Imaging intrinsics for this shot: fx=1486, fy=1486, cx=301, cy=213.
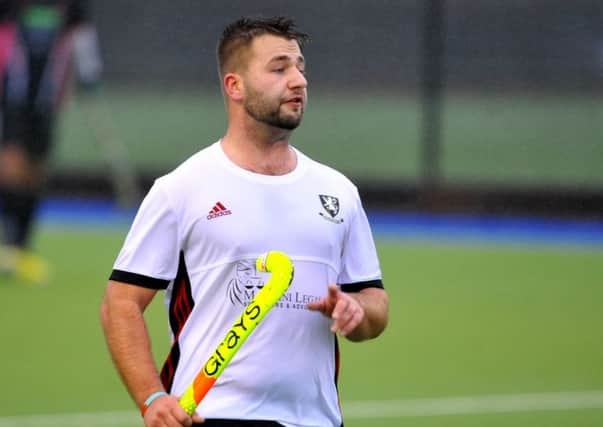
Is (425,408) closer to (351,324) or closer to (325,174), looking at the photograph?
(325,174)

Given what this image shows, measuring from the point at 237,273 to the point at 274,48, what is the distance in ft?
2.26

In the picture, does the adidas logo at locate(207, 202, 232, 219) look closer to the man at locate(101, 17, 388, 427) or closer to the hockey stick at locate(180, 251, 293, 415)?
the man at locate(101, 17, 388, 427)

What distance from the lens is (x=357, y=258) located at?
4.62 meters

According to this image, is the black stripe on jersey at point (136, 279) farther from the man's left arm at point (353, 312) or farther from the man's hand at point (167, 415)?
the man's left arm at point (353, 312)

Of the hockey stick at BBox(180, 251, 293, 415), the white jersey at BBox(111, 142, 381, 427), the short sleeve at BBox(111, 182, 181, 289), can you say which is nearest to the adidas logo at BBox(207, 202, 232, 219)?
the white jersey at BBox(111, 142, 381, 427)

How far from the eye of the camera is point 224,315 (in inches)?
171

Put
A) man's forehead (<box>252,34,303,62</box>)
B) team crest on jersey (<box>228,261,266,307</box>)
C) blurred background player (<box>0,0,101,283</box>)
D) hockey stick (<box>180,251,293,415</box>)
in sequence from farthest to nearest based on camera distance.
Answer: blurred background player (<box>0,0,101,283</box>) → man's forehead (<box>252,34,303,62</box>) → team crest on jersey (<box>228,261,266,307</box>) → hockey stick (<box>180,251,293,415</box>)

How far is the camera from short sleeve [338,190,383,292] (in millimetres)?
4605

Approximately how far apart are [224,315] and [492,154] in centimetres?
1326

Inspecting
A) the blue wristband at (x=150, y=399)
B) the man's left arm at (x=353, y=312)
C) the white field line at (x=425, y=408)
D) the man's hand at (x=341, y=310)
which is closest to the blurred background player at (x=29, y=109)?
the white field line at (x=425, y=408)

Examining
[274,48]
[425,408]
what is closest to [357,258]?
[274,48]

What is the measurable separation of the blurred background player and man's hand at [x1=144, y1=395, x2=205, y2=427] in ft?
25.1

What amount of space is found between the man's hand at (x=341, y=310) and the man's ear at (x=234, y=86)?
713 mm

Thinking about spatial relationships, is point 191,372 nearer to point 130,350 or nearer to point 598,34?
point 130,350
